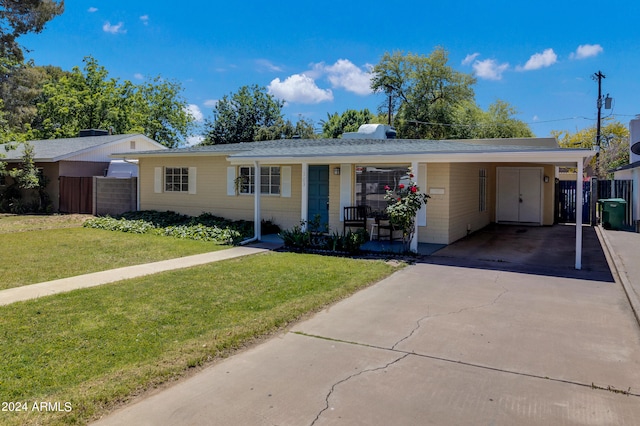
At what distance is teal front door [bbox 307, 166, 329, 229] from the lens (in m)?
12.9

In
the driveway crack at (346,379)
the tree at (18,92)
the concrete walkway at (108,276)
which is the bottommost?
the driveway crack at (346,379)

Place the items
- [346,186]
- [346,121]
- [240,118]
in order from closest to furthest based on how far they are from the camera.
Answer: [346,186], [240,118], [346,121]

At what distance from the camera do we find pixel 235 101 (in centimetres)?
3956

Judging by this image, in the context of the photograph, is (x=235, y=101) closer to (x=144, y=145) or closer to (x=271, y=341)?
(x=144, y=145)

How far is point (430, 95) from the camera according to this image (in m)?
36.9

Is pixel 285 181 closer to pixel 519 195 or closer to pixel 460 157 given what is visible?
pixel 460 157

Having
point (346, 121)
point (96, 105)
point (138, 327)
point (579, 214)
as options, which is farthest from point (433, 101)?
point (138, 327)

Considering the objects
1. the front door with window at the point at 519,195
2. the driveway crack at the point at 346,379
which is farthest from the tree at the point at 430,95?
the driveway crack at the point at 346,379

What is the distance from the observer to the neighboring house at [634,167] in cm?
1644

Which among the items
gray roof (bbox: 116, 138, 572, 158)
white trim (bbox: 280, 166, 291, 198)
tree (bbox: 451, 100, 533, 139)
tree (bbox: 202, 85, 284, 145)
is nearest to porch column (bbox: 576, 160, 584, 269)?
gray roof (bbox: 116, 138, 572, 158)

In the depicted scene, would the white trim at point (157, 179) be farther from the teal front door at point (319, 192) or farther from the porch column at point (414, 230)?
the porch column at point (414, 230)

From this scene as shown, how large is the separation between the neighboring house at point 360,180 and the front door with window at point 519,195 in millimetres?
34

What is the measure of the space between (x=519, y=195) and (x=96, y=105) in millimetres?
29645

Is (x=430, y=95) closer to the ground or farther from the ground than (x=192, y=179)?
farther from the ground
